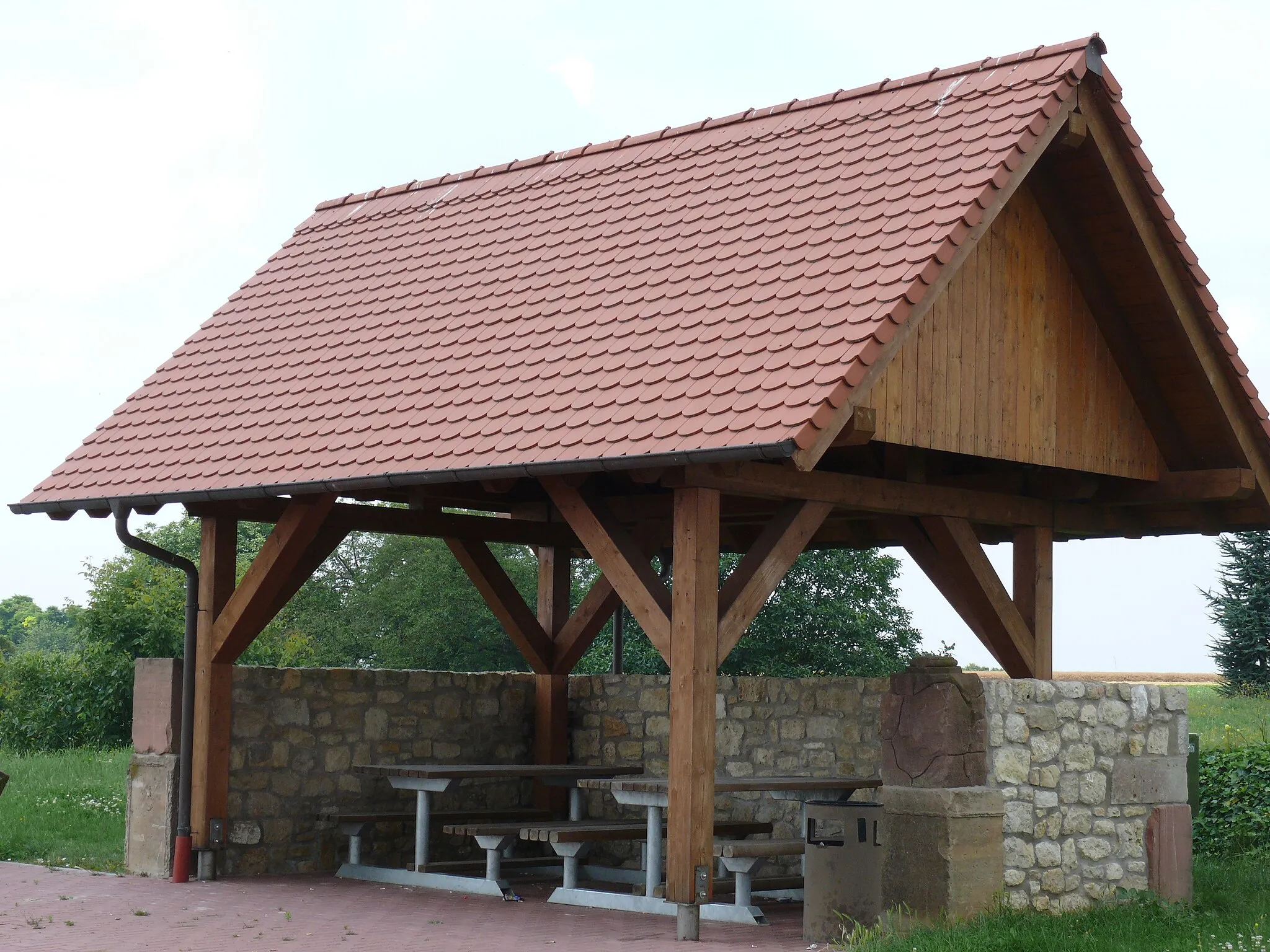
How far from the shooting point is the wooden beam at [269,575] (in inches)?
432

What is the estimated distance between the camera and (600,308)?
10477 millimetres

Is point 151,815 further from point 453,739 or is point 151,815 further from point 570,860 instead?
point 570,860

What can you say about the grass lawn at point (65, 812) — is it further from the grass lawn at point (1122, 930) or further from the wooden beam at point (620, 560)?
the grass lawn at point (1122, 930)

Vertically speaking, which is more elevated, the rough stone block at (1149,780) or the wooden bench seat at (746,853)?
the rough stone block at (1149,780)

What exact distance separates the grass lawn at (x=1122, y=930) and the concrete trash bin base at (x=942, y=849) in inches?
6.7

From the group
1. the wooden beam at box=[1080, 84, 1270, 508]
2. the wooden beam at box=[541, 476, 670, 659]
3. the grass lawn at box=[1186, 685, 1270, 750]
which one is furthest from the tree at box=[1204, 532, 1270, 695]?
the wooden beam at box=[541, 476, 670, 659]

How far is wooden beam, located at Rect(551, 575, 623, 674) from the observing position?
1279 cm

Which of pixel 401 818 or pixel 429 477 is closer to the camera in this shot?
pixel 429 477

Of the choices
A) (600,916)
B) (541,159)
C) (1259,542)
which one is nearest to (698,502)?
(600,916)

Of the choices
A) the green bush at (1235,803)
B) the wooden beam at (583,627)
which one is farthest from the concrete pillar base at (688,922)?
the green bush at (1235,803)

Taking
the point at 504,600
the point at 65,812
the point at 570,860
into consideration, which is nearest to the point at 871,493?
the point at 570,860

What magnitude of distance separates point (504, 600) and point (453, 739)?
1.11 meters

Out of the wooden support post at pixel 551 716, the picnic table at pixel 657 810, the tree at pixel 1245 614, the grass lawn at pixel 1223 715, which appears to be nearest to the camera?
the picnic table at pixel 657 810

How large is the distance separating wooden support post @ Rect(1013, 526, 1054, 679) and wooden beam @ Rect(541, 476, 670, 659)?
306 cm
